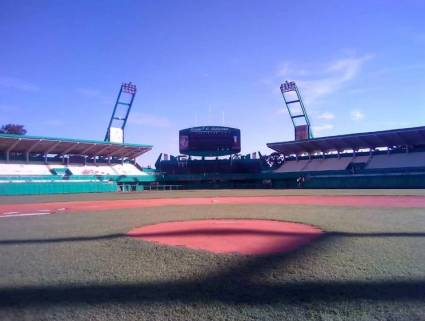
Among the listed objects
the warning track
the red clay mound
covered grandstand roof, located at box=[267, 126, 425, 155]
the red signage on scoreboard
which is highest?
the red signage on scoreboard

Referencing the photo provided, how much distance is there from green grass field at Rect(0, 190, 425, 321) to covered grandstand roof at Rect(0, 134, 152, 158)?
4455 centimetres

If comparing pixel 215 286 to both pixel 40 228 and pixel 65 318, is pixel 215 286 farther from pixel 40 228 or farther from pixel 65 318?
pixel 40 228

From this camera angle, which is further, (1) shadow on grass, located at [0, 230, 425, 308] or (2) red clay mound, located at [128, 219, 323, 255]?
(2) red clay mound, located at [128, 219, 323, 255]

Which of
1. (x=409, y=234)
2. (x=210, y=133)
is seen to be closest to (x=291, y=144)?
(x=210, y=133)

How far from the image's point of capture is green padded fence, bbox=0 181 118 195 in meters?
43.7

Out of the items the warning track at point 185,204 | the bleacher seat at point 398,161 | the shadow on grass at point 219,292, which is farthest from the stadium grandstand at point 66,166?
the shadow on grass at point 219,292

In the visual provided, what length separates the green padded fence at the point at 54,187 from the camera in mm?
43656

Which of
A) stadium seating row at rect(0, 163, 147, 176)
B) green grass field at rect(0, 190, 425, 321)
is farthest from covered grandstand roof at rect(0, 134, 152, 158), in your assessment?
green grass field at rect(0, 190, 425, 321)

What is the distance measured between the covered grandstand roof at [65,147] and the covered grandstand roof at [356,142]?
24840mm

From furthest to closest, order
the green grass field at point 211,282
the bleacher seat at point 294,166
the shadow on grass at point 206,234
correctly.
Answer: the bleacher seat at point 294,166 < the shadow on grass at point 206,234 < the green grass field at point 211,282

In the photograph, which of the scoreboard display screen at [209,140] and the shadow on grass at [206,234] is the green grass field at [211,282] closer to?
the shadow on grass at [206,234]

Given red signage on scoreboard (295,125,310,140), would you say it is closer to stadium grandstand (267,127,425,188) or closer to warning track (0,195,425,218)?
Answer: stadium grandstand (267,127,425,188)

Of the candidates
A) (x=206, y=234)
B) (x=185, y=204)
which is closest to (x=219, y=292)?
(x=206, y=234)

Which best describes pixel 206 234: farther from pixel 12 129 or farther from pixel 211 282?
pixel 12 129
